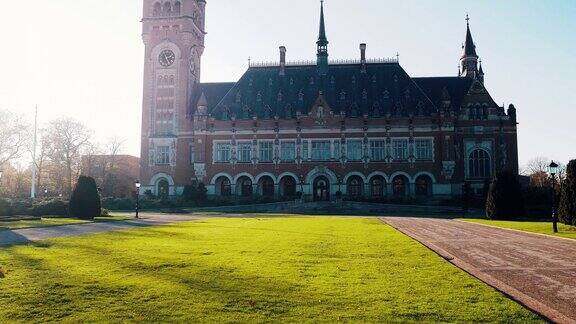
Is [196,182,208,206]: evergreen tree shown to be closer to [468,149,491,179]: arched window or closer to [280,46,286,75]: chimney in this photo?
[280,46,286,75]: chimney

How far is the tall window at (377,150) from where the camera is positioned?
62347 mm

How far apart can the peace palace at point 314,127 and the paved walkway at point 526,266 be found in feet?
129

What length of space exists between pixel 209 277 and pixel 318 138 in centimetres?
5406

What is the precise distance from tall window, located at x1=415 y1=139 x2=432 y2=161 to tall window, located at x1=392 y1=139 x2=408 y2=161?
1477 mm

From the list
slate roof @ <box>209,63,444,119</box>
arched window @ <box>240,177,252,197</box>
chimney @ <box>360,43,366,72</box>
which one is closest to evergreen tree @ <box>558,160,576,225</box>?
slate roof @ <box>209,63,444,119</box>

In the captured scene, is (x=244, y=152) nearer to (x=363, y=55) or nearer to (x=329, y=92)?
(x=329, y=92)

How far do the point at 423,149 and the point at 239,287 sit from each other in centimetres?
5591

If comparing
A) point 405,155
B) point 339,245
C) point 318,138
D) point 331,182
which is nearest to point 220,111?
point 318,138

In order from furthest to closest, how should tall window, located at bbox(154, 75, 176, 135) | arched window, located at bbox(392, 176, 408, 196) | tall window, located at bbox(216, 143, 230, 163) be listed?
tall window, located at bbox(154, 75, 176, 135)
tall window, located at bbox(216, 143, 230, 163)
arched window, located at bbox(392, 176, 408, 196)

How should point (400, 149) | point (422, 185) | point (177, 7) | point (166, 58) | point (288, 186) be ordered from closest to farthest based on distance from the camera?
1. point (422, 185)
2. point (400, 149)
3. point (288, 186)
4. point (177, 7)
5. point (166, 58)

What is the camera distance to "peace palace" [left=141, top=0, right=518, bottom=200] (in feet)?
202

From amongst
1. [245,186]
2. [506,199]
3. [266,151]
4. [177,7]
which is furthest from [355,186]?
[177,7]

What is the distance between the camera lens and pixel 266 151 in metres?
64.2

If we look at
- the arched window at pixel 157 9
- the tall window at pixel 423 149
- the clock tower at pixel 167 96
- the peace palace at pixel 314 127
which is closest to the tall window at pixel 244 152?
the peace palace at pixel 314 127
